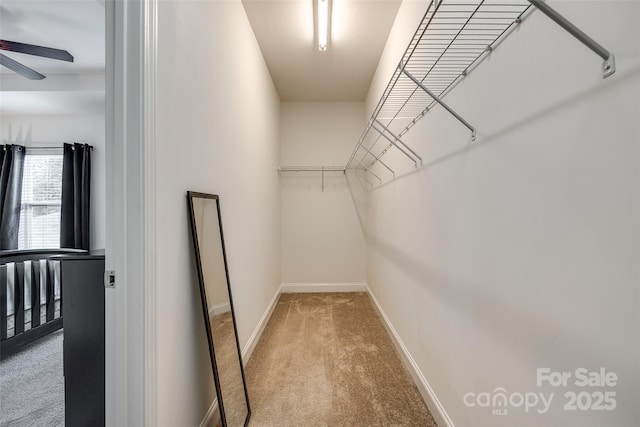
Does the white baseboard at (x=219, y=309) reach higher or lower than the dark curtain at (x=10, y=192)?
lower

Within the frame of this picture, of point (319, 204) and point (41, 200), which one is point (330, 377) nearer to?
point (319, 204)

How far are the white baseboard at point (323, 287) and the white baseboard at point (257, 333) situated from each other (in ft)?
1.88

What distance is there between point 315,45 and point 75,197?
12.7 ft

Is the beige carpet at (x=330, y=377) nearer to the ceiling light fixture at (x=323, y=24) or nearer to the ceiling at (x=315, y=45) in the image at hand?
the ceiling light fixture at (x=323, y=24)

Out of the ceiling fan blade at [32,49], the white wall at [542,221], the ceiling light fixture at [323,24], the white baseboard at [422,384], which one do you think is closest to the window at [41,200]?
the ceiling fan blade at [32,49]

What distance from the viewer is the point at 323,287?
4105 mm

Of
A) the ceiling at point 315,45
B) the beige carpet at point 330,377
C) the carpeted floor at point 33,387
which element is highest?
the ceiling at point 315,45

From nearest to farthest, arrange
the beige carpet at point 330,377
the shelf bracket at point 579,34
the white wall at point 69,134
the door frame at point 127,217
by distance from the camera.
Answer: the shelf bracket at point 579,34 → the door frame at point 127,217 → the beige carpet at point 330,377 → the white wall at point 69,134

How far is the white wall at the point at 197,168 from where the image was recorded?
1.11 meters

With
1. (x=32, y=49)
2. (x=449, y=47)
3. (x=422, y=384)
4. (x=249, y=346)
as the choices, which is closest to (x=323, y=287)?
(x=249, y=346)

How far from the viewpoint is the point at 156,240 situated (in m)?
1.03

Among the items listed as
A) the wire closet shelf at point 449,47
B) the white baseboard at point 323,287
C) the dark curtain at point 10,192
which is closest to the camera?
the wire closet shelf at point 449,47

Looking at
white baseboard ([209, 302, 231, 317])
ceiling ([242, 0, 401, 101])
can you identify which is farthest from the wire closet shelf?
white baseboard ([209, 302, 231, 317])

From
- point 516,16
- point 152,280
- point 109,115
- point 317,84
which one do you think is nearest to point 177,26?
point 109,115
